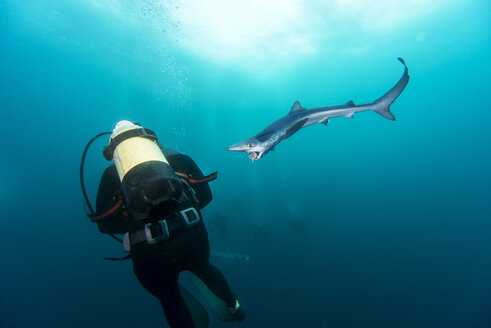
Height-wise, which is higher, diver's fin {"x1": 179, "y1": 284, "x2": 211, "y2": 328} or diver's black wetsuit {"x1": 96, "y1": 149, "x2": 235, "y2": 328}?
diver's black wetsuit {"x1": 96, "y1": 149, "x2": 235, "y2": 328}

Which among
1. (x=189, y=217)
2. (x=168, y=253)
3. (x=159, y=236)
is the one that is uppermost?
(x=189, y=217)

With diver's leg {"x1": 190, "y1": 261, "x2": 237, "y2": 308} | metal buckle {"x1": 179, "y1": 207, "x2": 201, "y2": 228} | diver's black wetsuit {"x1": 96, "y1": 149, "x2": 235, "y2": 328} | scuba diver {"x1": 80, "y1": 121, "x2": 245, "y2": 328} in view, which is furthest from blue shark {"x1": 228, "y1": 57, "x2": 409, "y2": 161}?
diver's leg {"x1": 190, "y1": 261, "x2": 237, "y2": 308}

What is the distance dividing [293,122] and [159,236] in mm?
3234

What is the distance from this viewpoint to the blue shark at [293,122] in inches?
123

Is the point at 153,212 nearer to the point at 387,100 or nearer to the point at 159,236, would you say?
the point at 159,236

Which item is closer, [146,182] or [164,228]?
[146,182]

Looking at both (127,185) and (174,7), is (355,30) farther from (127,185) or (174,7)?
(127,185)

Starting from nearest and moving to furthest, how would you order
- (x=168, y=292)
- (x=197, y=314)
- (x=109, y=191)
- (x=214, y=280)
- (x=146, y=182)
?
(x=146, y=182), (x=109, y=191), (x=168, y=292), (x=214, y=280), (x=197, y=314)

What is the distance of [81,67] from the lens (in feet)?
153

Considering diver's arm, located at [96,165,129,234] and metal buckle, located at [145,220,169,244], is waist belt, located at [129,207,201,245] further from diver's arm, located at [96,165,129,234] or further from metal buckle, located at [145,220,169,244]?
diver's arm, located at [96,165,129,234]

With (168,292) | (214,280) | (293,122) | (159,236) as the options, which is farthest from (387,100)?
(168,292)

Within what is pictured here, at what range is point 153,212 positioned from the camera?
1.70m

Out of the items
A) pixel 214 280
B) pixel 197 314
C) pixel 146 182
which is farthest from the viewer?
pixel 197 314

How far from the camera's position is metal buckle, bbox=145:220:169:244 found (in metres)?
1.81
